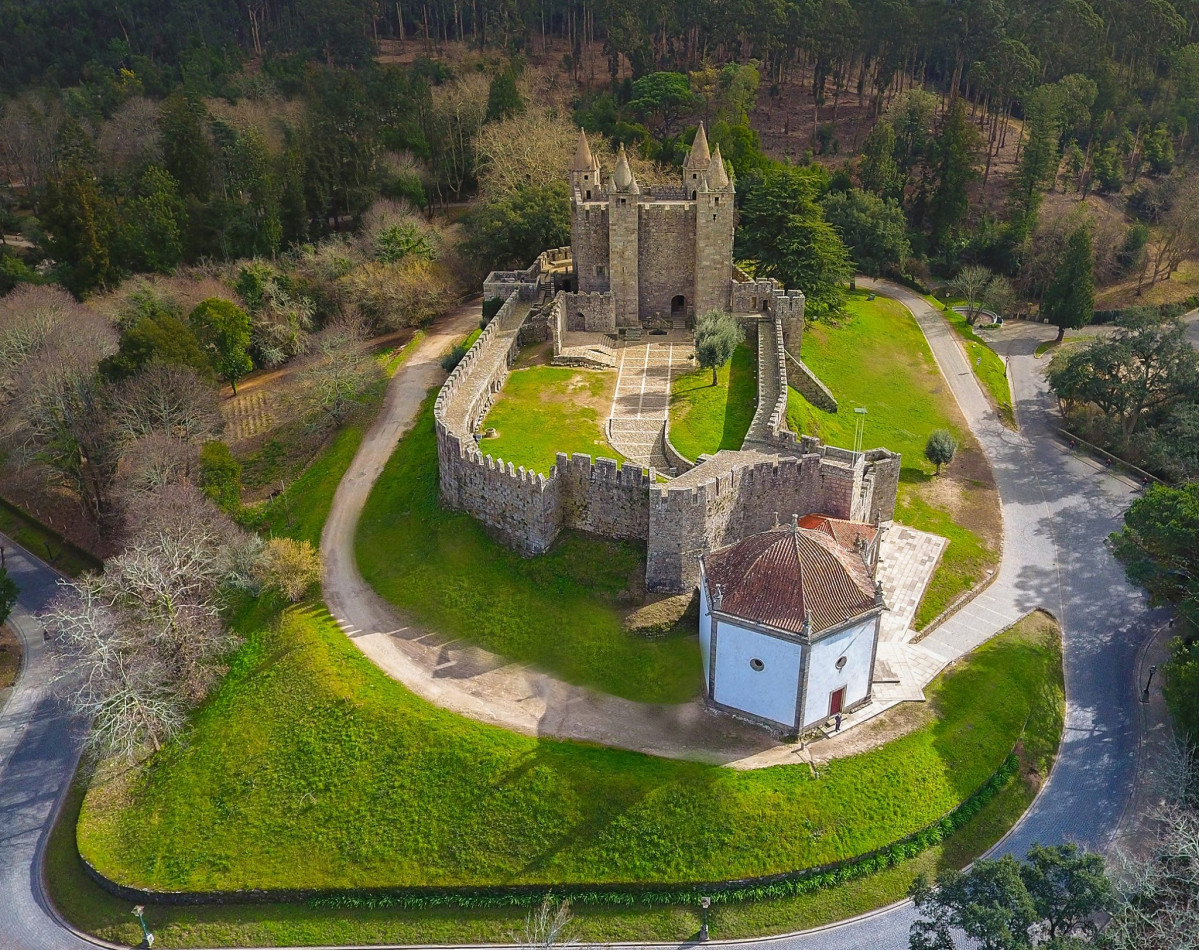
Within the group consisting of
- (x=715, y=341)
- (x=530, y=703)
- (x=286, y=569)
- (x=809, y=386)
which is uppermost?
(x=715, y=341)

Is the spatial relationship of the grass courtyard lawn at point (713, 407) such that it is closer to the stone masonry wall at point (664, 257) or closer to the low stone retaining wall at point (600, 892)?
the stone masonry wall at point (664, 257)

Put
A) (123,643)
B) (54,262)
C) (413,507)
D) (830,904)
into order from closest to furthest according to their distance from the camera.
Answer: (830,904)
(123,643)
(413,507)
(54,262)

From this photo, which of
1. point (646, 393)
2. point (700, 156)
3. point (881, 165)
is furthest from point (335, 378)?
point (881, 165)

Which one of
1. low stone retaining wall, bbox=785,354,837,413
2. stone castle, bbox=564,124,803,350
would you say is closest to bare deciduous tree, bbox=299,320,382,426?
stone castle, bbox=564,124,803,350

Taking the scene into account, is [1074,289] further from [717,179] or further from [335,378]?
[335,378]

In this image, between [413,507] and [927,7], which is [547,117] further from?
[413,507]

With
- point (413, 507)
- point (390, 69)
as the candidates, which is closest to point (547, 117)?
point (390, 69)
